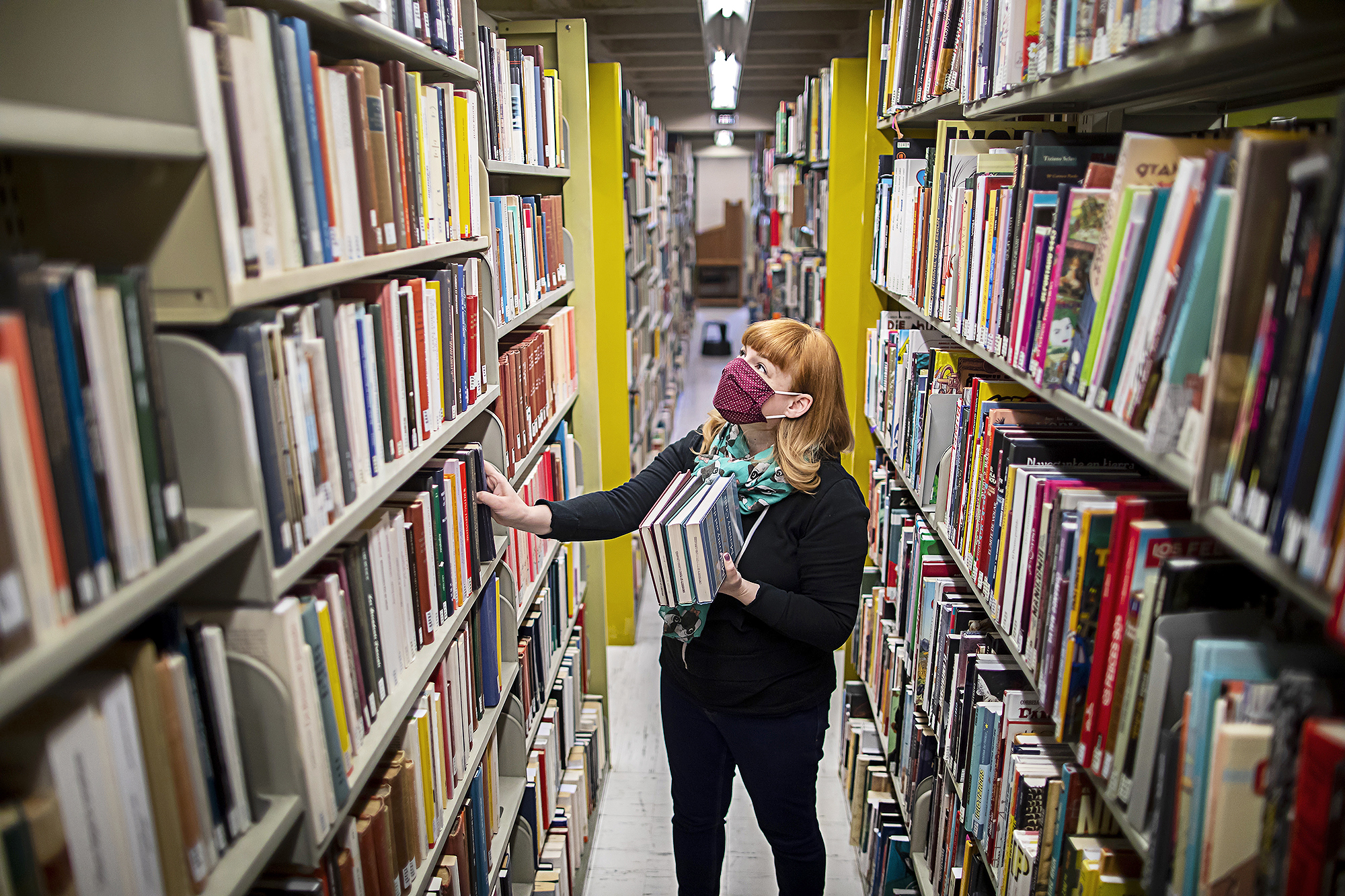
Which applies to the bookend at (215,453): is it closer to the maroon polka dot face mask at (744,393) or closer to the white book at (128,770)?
the white book at (128,770)

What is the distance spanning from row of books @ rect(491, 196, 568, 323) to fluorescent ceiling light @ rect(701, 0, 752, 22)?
0.83 meters

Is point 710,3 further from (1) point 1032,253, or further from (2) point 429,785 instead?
→ (2) point 429,785

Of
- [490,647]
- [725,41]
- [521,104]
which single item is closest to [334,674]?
[490,647]

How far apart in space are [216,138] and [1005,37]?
121cm

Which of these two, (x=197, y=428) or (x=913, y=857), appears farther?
(x=913, y=857)

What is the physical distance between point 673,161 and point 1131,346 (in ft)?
26.5

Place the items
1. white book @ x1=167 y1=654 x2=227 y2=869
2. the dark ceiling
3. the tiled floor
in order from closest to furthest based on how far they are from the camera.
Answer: white book @ x1=167 y1=654 x2=227 y2=869
the tiled floor
the dark ceiling

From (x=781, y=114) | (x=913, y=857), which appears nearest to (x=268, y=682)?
(x=913, y=857)

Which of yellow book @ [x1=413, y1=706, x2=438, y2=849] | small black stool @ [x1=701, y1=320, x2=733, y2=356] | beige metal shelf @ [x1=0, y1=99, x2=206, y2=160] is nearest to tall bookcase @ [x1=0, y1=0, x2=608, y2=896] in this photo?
beige metal shelf @ [x1=0, y1=99, x2=206, y2=160]

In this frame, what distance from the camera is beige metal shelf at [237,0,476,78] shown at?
1.00 meters

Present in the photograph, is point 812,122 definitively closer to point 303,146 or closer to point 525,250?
point 525,250

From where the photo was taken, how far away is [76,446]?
2.20 ft

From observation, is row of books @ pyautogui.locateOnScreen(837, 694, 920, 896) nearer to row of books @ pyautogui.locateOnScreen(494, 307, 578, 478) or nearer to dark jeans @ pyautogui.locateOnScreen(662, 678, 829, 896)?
dark jeans @ pyautogui.locateOnScreen(662, 678, 829, 896)

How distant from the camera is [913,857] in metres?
2.02
